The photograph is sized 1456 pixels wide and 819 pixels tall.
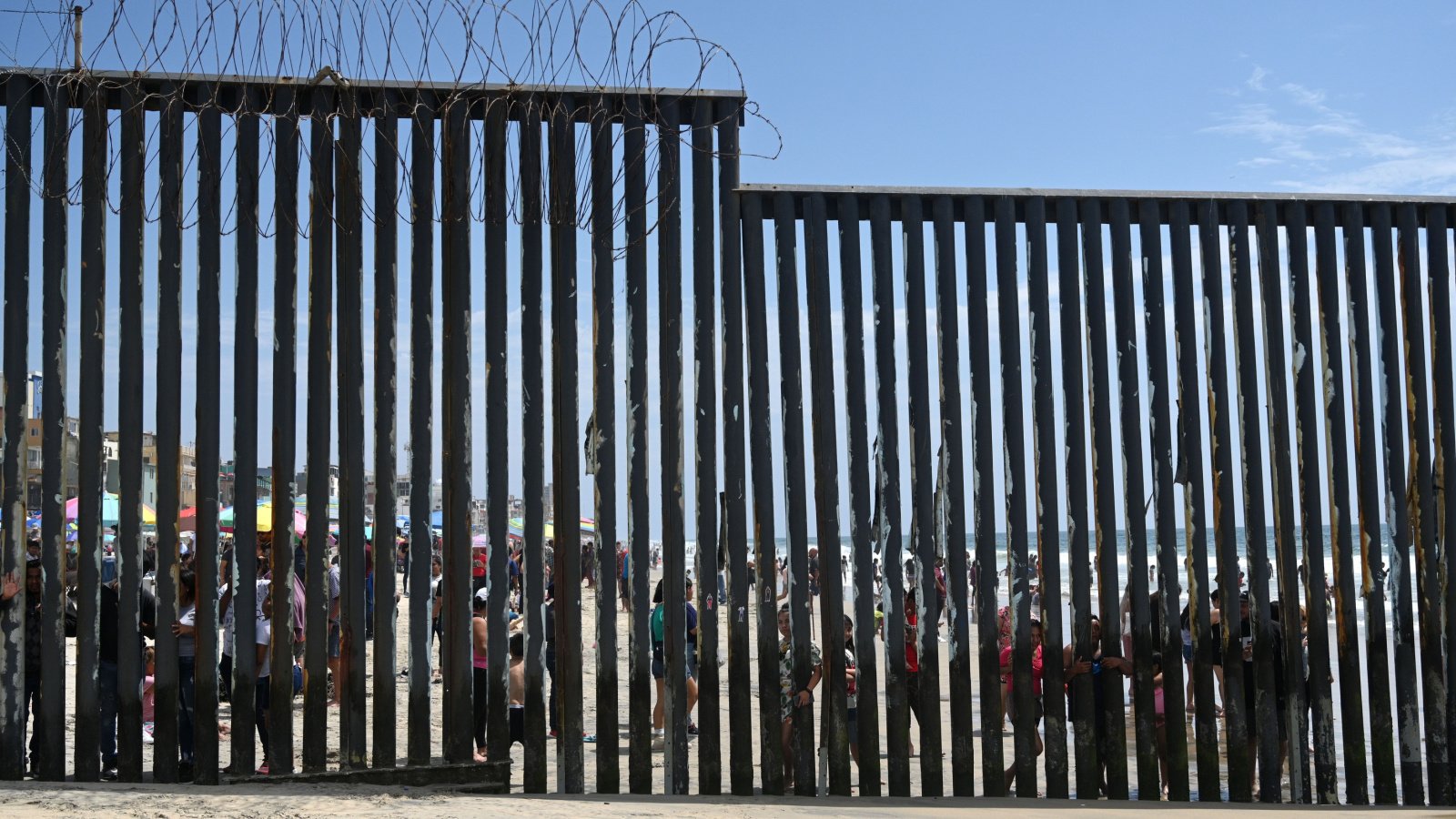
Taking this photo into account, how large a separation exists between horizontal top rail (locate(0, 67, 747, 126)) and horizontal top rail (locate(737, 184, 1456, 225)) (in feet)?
1.83

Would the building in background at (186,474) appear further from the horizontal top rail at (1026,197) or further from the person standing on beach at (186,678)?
the horizontal top rail at (1026,197)

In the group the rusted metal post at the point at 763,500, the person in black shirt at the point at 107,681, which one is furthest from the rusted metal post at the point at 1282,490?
the person in black shirt at the point at 107,681

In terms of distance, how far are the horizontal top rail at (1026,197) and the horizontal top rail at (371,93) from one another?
0.56 m

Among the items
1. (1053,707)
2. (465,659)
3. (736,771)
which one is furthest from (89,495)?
(1053,707)

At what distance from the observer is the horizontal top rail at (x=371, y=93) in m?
6.24

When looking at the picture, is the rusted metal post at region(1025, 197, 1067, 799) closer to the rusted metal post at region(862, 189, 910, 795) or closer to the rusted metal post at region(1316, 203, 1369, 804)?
the rusted metal post at region(862, 189, 910, 795)

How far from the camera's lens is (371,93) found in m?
6.36

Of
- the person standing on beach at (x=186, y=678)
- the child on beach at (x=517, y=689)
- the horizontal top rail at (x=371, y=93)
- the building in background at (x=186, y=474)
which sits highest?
the horizontal top rail at (x=371, y=93)

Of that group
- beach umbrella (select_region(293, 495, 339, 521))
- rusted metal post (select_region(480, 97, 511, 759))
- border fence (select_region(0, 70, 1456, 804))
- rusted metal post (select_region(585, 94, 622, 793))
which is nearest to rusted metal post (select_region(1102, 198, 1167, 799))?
border fence (select_region(0, 70, 1456, 804))

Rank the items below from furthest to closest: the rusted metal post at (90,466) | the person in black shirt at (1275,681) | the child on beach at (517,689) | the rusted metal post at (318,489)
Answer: the child on beach at (517,689) → the person in black shirt at (1275,681) → the rusted metal post at (318,489) → the rusted metal post at (90,466)

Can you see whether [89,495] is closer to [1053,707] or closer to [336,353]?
[336,353]

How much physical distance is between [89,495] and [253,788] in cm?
160

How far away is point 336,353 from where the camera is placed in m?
6.18

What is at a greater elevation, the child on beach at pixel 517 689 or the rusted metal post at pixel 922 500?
the rusted metal post at pixel 922 500
